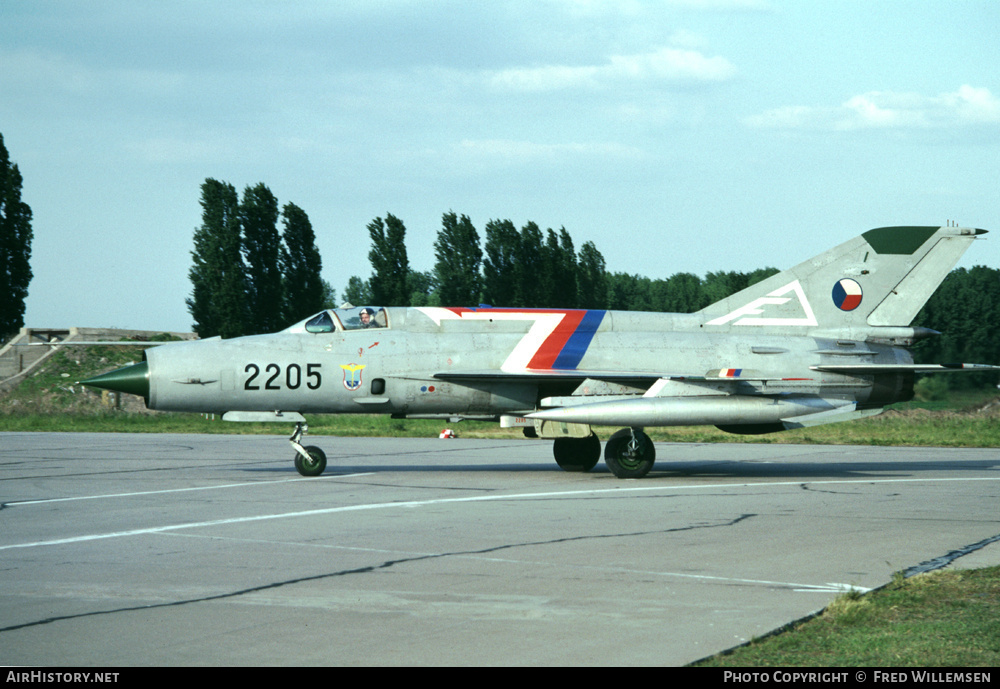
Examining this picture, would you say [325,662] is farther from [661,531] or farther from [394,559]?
[661,531]

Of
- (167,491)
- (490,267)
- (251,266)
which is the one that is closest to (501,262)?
(490,267)

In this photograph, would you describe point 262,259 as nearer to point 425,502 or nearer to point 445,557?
point 425,502

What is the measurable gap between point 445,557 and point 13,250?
4815 cm

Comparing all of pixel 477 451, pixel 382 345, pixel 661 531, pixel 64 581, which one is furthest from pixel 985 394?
pixel 64 581

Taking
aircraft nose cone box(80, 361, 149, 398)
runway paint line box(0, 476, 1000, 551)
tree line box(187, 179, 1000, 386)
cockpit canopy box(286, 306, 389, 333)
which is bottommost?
runway paint line box(0, 476, 1000, 551)

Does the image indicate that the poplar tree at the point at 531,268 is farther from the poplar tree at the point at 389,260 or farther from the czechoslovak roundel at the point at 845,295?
the czechoslovak roundel at the point at 845,295

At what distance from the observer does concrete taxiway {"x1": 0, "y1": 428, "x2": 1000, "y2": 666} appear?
561 cm

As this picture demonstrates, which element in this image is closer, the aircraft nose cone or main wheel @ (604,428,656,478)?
the aircraft nose cone

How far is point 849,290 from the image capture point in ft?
57.6

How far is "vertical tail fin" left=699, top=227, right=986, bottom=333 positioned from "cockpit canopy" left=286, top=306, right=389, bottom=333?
18.9 ft

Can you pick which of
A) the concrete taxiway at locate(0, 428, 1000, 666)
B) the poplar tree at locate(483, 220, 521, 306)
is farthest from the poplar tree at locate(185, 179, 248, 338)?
the concrete taxiway at locate(0, 428, 1000, 666)

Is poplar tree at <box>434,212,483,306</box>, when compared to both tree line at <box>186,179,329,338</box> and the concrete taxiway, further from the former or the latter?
the concrete taxiway

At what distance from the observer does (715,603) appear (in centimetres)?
659
